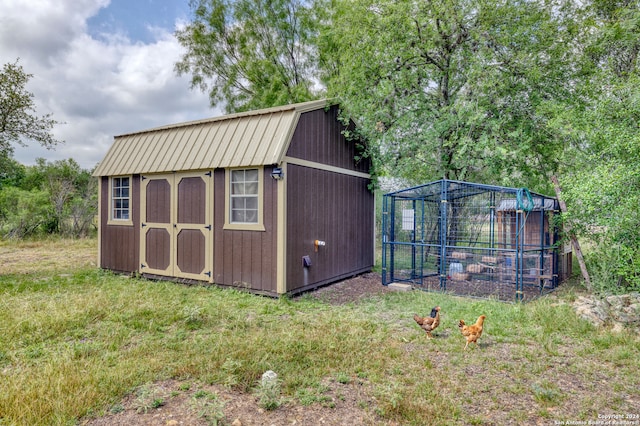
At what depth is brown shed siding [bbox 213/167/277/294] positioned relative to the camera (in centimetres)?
579

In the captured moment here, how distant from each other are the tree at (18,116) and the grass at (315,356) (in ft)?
13.9

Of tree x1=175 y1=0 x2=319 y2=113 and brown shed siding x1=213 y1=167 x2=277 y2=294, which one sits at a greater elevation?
tree x1=175 y1=0 x2=319 y2=113

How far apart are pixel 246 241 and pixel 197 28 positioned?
1325 cm

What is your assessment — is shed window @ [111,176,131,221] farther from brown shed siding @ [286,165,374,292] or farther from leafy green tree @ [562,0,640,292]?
leafy green tree @ [562,0,640,292]

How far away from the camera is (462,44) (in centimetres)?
741

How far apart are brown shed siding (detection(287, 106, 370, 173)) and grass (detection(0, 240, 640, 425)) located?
2.72 m

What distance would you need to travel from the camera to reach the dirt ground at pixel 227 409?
91.2 inches

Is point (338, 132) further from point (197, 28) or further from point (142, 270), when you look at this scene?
point (197, 28)

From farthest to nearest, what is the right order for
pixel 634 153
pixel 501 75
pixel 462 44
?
pixel 462 44 → pixel 501 75 → pixel 634 153

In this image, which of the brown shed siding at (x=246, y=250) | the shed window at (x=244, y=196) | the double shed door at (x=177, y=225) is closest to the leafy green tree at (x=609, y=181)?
the brown shed siding at (x=246, y=250)

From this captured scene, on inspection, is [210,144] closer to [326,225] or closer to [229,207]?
[229,207]

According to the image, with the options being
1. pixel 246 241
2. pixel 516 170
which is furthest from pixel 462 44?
pixel 246 241

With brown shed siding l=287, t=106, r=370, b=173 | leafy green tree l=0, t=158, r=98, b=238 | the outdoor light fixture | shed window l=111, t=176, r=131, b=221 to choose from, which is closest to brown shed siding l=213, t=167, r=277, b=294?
the outdoor light fixture

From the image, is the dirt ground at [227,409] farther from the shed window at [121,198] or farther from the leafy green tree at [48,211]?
the leafy green tree at [48,211]
